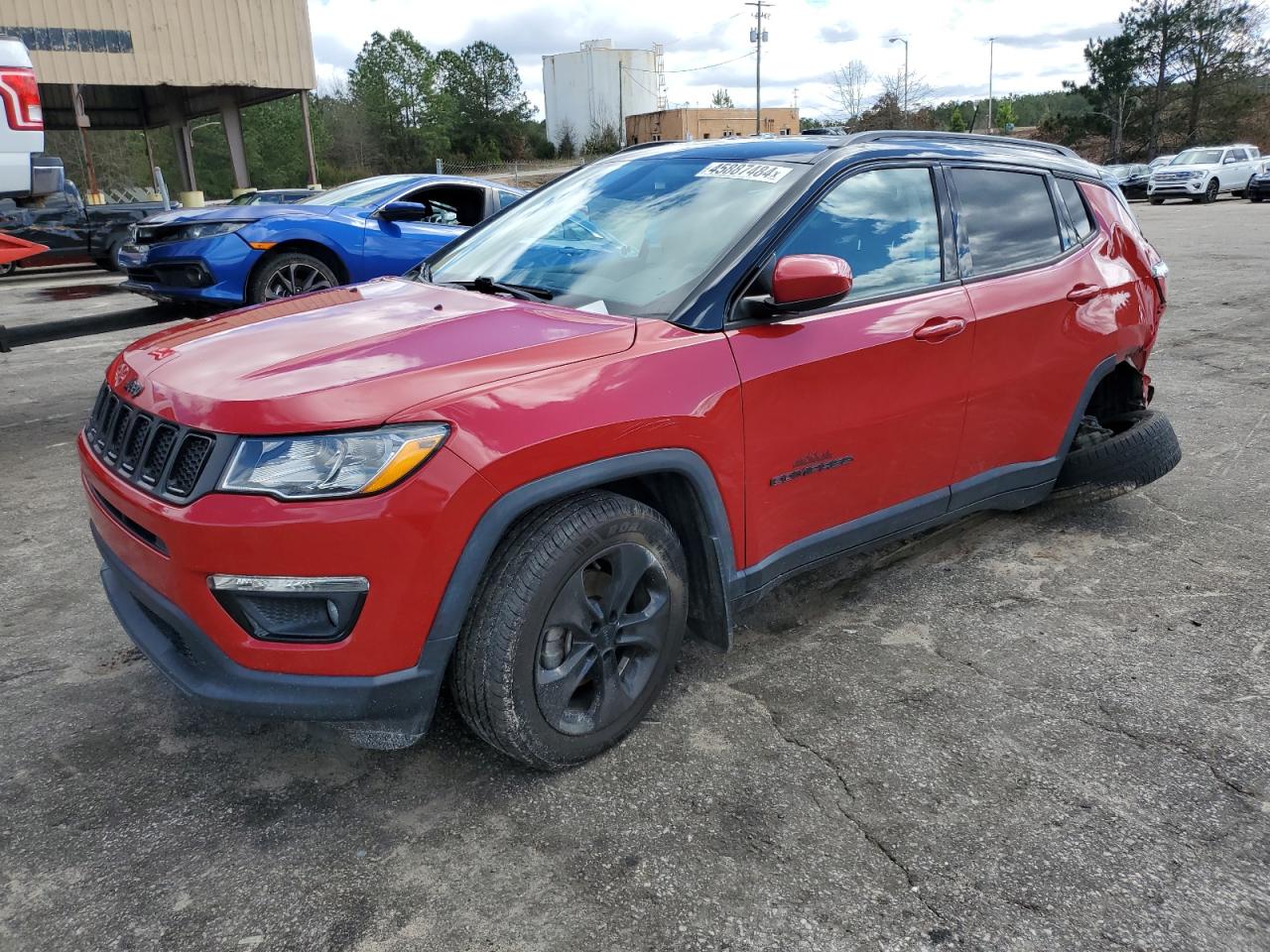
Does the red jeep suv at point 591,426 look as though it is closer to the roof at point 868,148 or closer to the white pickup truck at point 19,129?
the roof at point 868,148

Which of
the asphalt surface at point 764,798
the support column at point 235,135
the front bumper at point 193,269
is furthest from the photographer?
the support column at point 235,135

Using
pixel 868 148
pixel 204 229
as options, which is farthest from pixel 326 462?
pixel 204 229

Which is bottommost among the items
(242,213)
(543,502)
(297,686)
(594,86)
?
(297,686)

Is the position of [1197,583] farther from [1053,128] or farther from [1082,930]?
[1053,128]

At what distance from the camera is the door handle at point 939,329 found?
317 centimetres

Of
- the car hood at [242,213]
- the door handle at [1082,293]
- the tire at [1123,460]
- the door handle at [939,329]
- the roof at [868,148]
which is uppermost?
the roof at [868,148]

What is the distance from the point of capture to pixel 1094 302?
12.6 feet

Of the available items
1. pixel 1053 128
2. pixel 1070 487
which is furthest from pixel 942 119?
pixel 1070 487

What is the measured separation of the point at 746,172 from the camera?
3186mm

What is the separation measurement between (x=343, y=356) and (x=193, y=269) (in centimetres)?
497

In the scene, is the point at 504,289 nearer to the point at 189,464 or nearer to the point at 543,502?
the point at 543,502

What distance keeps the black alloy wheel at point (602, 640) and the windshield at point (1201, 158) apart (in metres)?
35.2

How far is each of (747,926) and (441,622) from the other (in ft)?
3.13

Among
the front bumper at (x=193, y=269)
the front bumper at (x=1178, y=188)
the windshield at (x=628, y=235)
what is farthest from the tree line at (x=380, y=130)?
the windshield at (x=628, y=235)
